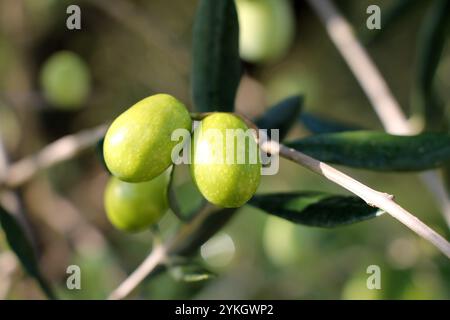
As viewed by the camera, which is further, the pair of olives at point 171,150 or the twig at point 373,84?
the twig at point 373,84

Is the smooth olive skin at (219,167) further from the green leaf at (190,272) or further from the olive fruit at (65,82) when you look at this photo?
the olive fruit at (65,82)

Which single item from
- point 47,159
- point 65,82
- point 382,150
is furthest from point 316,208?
point 65,82

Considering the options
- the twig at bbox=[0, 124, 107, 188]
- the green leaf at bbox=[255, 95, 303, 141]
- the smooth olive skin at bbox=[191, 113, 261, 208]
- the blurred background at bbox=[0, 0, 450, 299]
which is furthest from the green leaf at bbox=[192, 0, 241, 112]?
the blurred background at bbox=[0, 0, 450, 299]

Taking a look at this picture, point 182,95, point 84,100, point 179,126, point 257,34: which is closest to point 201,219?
point 179,126

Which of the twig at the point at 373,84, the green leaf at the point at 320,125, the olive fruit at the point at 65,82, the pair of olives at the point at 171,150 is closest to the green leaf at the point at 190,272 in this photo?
the pair of olives at the point at 171,150

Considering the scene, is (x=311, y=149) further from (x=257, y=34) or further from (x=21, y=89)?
(x=21, y=89)

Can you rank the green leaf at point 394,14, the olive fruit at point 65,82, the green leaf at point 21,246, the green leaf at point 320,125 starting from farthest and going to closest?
the olive fruit at point 65,82 → the green leaf at point 394,14 → the green leaf at point 320,125 → the green leaf at point 21,246
